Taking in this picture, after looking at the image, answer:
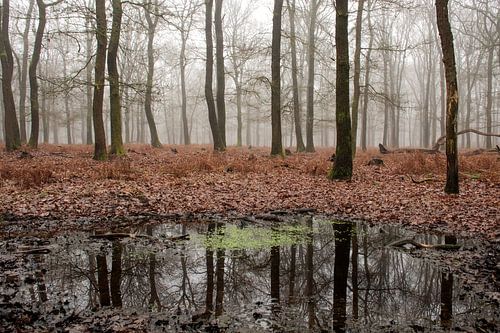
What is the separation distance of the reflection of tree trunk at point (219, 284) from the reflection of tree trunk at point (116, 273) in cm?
99

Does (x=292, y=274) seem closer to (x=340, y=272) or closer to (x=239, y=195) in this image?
(x=340, y=272)

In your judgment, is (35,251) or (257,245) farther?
(257,245)

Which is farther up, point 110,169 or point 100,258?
point 110,169

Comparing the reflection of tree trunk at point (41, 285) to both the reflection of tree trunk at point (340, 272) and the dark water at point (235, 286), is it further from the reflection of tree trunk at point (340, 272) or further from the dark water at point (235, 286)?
the reflection of tree trunk at point (340, 272)

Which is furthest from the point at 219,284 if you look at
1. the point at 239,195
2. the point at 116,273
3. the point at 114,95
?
the point at 114,95

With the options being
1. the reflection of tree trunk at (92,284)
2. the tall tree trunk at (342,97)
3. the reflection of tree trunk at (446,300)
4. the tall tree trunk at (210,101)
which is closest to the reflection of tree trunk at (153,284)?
the reflection of tree trunk at (92,284)

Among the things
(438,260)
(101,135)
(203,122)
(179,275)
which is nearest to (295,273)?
(179,275)

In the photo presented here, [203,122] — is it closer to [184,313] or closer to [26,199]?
[26,199]

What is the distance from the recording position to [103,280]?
433cm

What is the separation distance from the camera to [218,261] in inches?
199

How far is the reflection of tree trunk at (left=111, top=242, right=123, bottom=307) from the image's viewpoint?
12.7 ft

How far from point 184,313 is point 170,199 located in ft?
17.2

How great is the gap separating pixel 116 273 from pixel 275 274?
1.97 metres

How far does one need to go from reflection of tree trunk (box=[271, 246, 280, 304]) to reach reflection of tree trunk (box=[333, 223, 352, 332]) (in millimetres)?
618
